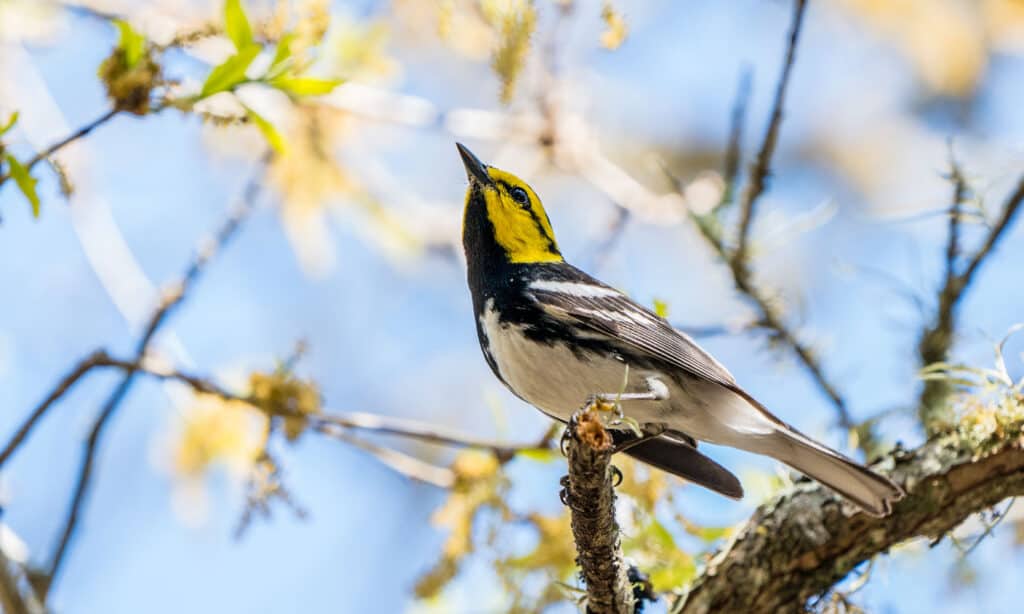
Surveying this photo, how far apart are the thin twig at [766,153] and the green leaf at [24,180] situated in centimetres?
204

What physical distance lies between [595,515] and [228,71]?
145 centimetres

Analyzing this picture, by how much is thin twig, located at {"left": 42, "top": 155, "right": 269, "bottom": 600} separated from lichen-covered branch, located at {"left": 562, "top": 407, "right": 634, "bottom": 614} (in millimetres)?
1353

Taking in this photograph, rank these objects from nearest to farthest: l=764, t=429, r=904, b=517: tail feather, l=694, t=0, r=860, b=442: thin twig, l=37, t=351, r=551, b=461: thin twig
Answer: l=764, t=429, r=904, b=517: tail feather
l=37, t=351, r=551, b=461: thin twig
l=694, t=0, r=860, b=442: thin twig

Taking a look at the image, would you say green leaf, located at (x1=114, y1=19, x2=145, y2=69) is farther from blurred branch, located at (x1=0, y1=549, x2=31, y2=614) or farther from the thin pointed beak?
the thin pointed beak

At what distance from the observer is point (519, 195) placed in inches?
154

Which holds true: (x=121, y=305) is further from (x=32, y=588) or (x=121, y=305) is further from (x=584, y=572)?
(x=584, y=572)

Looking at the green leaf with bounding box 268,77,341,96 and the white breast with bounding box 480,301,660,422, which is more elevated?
the green leaf with bounding box 268,77,341,96

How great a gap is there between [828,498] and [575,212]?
4.83 metres

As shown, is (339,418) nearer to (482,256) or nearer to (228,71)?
(482,256)

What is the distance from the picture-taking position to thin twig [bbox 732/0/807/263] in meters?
3.00

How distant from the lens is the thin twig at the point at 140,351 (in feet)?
9.60

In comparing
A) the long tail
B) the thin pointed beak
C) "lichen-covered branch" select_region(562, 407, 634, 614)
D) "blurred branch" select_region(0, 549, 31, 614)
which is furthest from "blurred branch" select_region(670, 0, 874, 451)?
"blurred branch" select_region(0, 549, 31, 614)

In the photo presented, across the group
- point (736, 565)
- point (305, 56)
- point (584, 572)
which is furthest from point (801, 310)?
point (305, 56)

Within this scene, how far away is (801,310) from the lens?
349 cm
